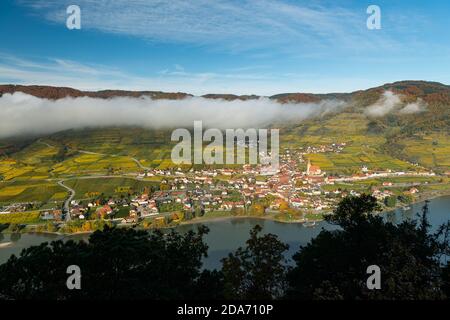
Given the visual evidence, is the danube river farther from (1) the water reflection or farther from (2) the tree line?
(2) the tree line

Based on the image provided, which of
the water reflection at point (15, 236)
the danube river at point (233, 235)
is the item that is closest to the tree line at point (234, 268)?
the danube river at point (233, 235)

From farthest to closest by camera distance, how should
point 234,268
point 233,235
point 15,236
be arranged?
1. point 15,236
2. point 233,235
3. point 234,268

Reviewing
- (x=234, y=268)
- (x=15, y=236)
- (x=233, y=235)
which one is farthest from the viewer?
(x=15, y=236)

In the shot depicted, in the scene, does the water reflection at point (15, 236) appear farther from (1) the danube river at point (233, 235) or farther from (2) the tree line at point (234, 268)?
(2) the tree line at point (234, 268)

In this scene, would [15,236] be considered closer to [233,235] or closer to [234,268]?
[233,235]

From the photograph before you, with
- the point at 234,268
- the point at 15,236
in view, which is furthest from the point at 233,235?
the point at 234,268

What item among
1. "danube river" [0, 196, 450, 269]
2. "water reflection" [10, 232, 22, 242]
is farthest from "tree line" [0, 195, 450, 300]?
"water reflection" [10, 232, 22, 242]

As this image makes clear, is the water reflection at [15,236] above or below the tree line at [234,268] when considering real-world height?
below
